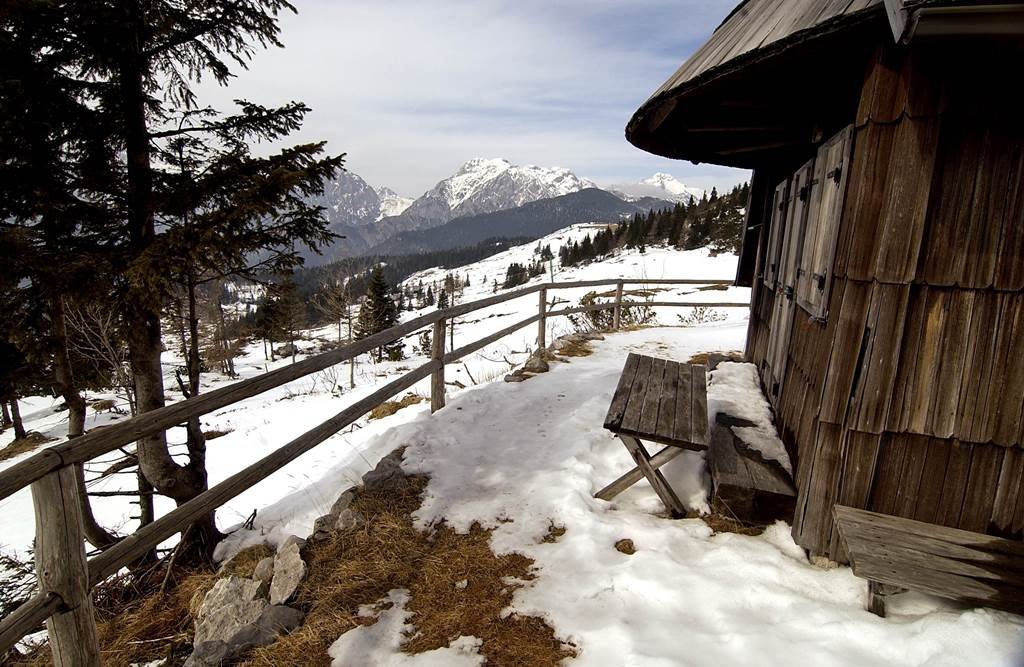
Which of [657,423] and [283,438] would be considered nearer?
[657,423]

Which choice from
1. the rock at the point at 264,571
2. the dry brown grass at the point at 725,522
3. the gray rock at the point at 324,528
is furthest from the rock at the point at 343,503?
the dry brown grass at the point at 725,522

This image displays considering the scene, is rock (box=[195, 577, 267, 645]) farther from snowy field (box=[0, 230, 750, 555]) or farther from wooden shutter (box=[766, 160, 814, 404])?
wooden shutter (box=[766, 160, 814, 404])

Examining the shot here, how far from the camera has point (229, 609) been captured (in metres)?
2.72

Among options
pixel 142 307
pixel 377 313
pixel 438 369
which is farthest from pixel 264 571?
pixel 377 313

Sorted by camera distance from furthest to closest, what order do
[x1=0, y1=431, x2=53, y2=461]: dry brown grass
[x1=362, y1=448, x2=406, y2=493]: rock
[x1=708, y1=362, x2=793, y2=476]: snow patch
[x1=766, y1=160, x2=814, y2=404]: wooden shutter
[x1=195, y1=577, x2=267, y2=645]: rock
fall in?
[x1=0, y1=431, x2=53, y2=461]: dry brown grass < [x1=766, y1=160, x2=814, y2=404]: wooden shutter < [x1=362, y1=448, x2=406, y2=493]: rock < [x1=708, y1=362, x2=793, y2=476]: snow patch < [x1=195, y1=577, x2=267, y2=645]: rock

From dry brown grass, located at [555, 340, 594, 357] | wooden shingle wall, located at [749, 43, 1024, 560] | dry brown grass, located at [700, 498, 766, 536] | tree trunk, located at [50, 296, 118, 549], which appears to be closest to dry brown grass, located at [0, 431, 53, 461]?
tree trunk, located at [50, 296, 118, 549]

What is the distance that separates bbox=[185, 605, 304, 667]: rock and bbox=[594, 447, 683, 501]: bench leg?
2137 millimetres

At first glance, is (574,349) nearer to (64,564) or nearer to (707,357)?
(707,357)

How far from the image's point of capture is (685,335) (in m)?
10.4

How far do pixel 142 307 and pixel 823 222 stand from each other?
587 cm

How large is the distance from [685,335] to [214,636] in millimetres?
9657

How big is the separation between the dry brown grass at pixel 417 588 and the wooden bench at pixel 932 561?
1.52m

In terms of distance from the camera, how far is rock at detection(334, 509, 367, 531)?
11.1 feet

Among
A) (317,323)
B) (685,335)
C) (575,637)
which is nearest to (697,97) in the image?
(575,637)
